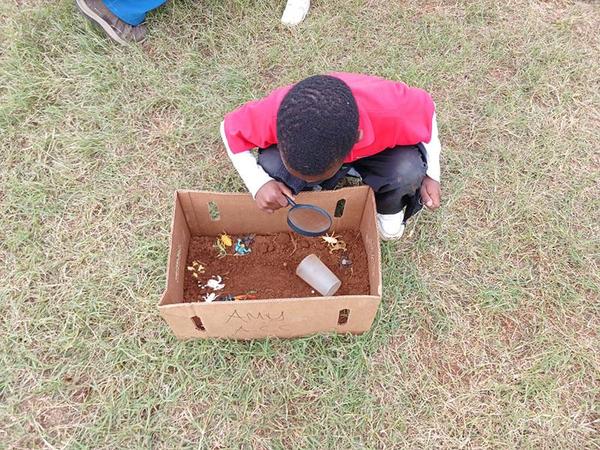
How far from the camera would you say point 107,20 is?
2236mm

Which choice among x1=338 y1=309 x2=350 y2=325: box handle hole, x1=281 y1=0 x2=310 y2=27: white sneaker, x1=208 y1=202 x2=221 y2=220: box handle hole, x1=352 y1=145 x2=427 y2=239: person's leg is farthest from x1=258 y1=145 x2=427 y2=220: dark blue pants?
x1=281 y1=0 x2=310 y2=27: white sneaker

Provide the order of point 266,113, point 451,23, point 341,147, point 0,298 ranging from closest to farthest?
1. point 341,147
2. point 266,113
3. point 0,298
4. point 451,23

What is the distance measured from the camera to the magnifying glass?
160 centimetres

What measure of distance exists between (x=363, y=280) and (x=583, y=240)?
0.90 metres

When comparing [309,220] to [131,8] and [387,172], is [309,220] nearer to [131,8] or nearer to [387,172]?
[387,172]

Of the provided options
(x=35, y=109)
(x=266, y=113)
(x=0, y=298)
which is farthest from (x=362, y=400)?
(x=35, y=109)

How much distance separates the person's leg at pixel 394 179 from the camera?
1.56 meters

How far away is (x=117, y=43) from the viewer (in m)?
2.28

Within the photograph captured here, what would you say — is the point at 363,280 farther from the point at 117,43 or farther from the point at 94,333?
the point at 117,43

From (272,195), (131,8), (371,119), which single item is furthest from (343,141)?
(131,8)

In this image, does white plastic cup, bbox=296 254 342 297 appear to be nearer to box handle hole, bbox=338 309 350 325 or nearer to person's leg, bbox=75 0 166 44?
box handle hole, bbox=338 309 350 325

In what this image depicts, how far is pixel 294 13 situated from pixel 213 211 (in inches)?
48.0

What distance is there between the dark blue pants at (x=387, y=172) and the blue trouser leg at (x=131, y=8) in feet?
3.70

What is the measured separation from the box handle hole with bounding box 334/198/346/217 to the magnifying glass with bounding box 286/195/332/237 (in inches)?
2.2
